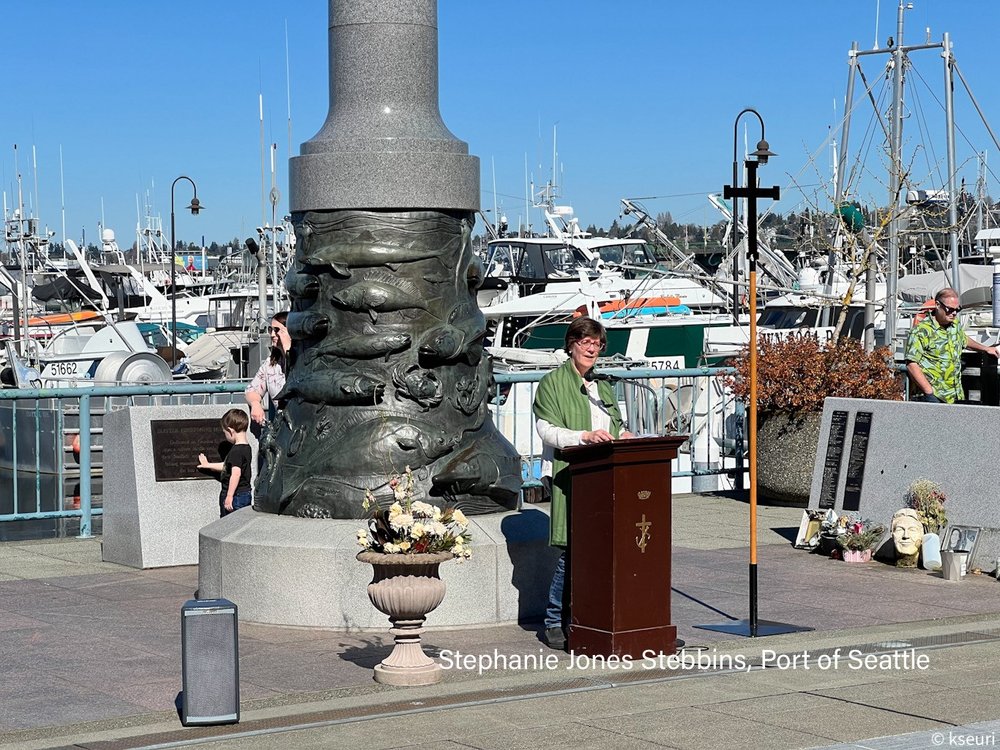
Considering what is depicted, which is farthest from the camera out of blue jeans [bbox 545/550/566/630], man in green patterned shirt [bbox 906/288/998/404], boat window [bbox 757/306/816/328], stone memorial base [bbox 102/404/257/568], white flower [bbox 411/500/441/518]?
boat window [bbox 757/306/816/328]

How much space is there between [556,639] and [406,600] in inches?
55.4

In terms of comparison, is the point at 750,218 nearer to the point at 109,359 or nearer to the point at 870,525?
the point at 870,525

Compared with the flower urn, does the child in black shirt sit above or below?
above

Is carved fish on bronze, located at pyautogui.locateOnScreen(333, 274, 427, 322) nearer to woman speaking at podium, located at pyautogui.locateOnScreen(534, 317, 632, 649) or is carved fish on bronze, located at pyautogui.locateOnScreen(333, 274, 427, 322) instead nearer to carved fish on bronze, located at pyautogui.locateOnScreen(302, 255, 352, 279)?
carved fish on bronze, located at pyautogui.locateOnScreen(302, 255, 352, 279)

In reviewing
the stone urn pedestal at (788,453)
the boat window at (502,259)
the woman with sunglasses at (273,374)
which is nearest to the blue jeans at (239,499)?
the woman with sunglasses at (273,374)

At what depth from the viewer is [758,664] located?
902cm

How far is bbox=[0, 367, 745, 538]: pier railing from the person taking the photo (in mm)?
15148

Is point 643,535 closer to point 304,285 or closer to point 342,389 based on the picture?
point 342,389

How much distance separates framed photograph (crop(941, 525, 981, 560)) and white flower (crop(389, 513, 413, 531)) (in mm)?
5721

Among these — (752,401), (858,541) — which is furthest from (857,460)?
(752,401)

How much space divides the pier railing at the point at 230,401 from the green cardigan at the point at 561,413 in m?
2.94

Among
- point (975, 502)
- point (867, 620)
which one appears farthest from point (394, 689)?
point (975, 502)

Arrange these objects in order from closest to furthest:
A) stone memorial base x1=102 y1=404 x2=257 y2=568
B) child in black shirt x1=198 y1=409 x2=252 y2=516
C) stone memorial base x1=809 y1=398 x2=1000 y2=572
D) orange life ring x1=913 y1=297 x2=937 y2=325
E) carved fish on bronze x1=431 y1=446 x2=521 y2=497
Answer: carved fish on bronze x1=431 y1=446 x2=521 y2=497, child in black shirt x1=198 y1=409 x2=252 y2=516, stone memorial base x1=809 y1=398 x2=1000 y2=572, stone memorial base x1=102 y1=404 x2=257 y2=568, orange life ring x1=913 y1=297 x2=937 y2=325
